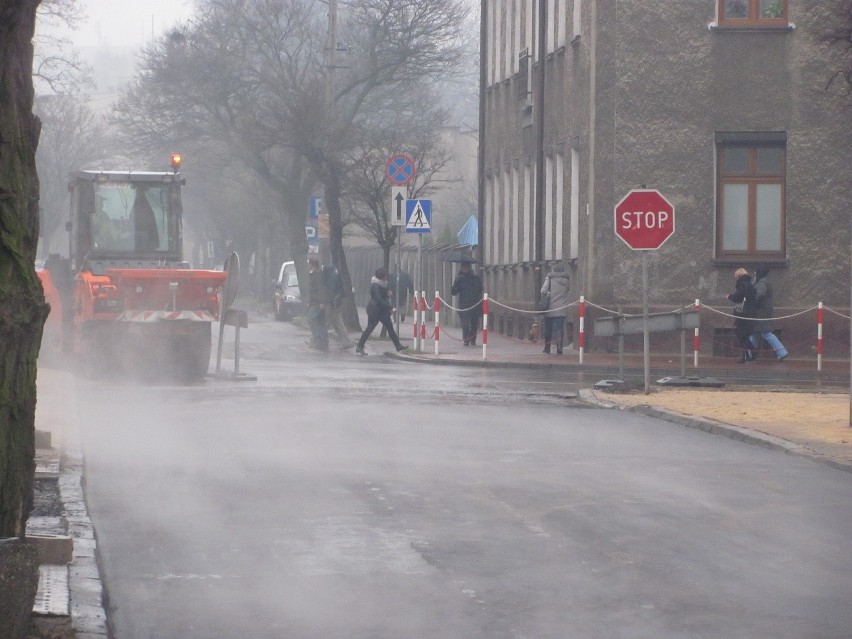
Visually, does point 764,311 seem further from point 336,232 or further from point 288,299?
point 288,299

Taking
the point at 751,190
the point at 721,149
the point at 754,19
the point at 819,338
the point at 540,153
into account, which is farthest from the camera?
the point at 540,153

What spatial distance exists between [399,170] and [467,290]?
10.9 feet

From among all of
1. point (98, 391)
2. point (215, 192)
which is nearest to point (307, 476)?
point (98, 391)

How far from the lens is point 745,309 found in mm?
28625

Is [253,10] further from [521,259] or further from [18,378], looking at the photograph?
[18,378]

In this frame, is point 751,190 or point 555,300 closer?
point 555,300

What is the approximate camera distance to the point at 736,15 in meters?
30.2

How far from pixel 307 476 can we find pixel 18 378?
18.5 ft

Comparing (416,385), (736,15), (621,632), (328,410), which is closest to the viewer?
(621,632)

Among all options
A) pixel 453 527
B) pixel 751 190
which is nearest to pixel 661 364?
pixel 751 190

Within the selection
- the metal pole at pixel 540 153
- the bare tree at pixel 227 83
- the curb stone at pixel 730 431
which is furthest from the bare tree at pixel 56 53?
the curb stone at pixel 730 431

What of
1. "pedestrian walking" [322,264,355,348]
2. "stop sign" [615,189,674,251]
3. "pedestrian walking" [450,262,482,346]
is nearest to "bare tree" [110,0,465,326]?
"pedestrian walking" [450,262,482,346]

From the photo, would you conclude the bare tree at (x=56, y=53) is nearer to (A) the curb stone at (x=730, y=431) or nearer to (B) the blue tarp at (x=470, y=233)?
(B) the blue tarp at (x=470, y=233)

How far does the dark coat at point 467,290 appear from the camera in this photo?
111ft
